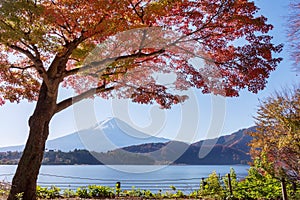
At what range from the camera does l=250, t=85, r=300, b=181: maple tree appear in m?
4.62

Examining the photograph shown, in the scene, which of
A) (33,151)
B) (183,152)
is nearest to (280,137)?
(183,152)

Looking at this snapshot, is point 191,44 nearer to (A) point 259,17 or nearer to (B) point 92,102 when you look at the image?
(A) point 259,17

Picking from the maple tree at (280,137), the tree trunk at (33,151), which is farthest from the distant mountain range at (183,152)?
the tree trunk at (33,151)

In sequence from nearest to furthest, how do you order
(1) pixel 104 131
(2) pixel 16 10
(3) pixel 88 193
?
(2) pixel 16 10 < (1) pixel 104 131 < (3) pixel 88 193

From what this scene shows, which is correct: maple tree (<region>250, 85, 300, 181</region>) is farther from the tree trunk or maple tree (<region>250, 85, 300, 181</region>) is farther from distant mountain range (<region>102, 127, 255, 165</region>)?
the tree trunk

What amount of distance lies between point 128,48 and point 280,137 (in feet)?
10.1

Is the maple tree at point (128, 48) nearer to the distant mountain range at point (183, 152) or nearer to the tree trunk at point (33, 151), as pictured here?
the tree trunk at point (33, 151)

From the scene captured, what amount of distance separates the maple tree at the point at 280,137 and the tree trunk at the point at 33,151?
3.86m

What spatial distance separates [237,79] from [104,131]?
324cm

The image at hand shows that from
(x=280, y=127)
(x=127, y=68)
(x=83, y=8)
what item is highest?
(x=83, y=8)

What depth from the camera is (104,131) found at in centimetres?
685

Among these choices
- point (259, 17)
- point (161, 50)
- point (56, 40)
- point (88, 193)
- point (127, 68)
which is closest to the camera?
point (56, 40)

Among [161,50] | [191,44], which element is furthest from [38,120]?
[191,44]

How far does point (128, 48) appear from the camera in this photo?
5430mm
